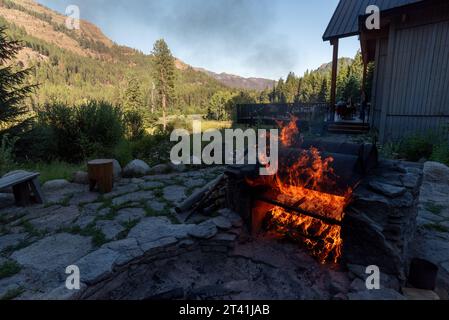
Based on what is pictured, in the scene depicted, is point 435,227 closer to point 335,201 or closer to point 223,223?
point 335,201

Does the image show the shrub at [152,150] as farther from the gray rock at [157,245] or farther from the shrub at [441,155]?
the shrub at [441,155]

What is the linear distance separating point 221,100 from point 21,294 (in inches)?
2726

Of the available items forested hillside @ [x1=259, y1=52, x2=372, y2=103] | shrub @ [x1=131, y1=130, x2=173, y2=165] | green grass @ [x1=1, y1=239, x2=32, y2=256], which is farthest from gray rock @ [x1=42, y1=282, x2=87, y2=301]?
forested hillside @ [x1=259, y1=52, x2=372, y2=103]

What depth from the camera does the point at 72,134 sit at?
8.19 m

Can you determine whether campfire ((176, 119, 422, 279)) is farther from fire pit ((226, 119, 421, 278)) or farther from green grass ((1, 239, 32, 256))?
green grass ((1, 239, 32, 256))

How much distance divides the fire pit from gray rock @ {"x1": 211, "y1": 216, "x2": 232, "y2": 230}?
0.81ft

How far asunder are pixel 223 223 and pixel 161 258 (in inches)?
35.7

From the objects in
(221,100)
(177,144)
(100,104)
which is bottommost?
(177,144)

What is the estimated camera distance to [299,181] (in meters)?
2.90

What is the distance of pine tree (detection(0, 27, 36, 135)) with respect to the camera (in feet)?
27.0

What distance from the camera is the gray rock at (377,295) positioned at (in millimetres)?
1946

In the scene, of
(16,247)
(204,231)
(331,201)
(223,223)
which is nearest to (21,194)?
(16,247)
